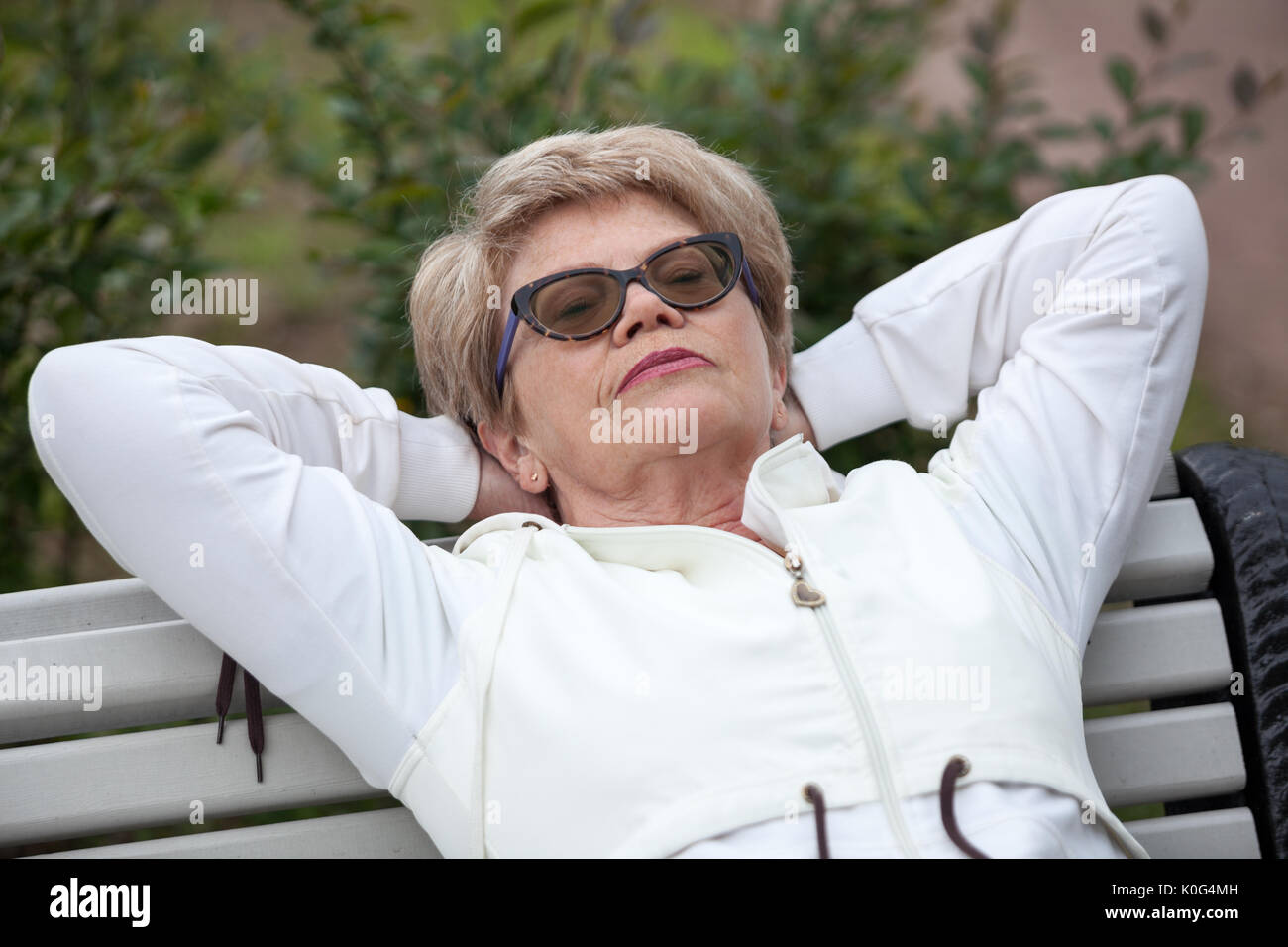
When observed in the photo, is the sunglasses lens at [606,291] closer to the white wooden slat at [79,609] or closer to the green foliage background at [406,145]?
the green foliage background at [406,145]

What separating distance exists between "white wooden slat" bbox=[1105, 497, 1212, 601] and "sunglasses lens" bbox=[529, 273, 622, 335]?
107cm

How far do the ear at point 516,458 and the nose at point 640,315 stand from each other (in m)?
0.32

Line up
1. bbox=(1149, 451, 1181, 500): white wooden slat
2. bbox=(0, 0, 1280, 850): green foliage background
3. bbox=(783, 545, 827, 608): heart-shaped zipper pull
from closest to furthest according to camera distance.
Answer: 1. bbox=(783, 545, 827, 608): heart-shaped zipper pull
2. bbox=(1149, 451, 1181, 500): white wooden slat
3. bbox=(0, 0, 1280, 850): green foliage background

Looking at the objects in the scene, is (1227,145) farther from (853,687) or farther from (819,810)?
(819,810)

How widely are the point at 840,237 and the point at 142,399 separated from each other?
2018mm

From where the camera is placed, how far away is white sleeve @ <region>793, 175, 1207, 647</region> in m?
1.88

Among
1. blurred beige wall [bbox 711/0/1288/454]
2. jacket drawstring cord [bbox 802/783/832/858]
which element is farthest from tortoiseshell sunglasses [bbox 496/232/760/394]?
blurred beige wall [bbox 711/0/1288/454]

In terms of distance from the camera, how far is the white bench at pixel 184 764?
1.82m

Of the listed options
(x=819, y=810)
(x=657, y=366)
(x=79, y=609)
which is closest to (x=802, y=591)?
(x=819, y=810)

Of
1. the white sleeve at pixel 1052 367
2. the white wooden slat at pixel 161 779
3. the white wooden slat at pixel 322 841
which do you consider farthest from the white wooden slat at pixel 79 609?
the white sleeve at pixel 1052 367

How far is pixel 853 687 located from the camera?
1.63m

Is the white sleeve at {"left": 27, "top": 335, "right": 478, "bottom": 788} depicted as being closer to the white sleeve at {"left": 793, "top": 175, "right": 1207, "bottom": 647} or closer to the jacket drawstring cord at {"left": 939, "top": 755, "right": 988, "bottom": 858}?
the jacket drawstring cord at {"left": 939, "top": 755, "right": 988, "bottom": 858}
